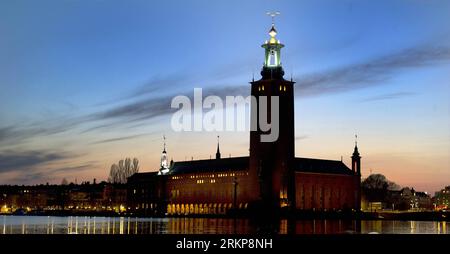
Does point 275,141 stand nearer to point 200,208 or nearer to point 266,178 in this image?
point 266,178

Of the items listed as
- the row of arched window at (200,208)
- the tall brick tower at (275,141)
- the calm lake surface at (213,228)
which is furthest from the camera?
the row of arched window at (200,208)

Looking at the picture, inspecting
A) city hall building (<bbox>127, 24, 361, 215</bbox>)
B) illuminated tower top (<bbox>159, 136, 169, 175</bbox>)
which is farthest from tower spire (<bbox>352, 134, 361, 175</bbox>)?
illuminated tower top (<bbox>159, 136, 169, 175</bbox>)

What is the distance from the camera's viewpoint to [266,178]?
4227 inches

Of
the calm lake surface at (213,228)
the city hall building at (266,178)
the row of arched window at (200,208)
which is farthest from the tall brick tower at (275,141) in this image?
the calm lake surface at (213,228)

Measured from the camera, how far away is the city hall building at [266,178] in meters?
107

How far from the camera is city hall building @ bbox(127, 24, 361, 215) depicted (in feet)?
351

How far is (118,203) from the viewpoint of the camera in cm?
16525

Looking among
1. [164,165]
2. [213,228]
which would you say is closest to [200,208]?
[164,165]

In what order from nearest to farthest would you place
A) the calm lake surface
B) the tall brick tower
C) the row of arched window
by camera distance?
the calm lake surface, the tall brick tower, the row of arched window

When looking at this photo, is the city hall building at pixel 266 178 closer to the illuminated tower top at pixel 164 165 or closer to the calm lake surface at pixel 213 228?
the illuminated tower top at pixel 164 165

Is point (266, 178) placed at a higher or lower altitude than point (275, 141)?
lower

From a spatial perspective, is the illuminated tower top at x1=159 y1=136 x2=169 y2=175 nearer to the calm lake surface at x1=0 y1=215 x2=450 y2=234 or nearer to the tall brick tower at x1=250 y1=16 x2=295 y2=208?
the tall brick tower at x1=250 y1=16 x2=295 y2=208
